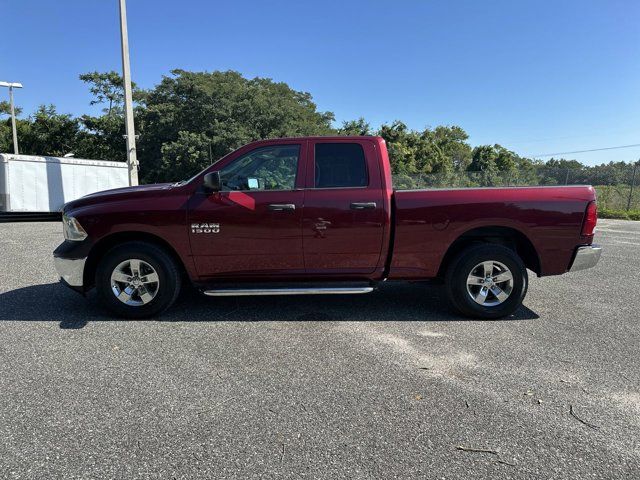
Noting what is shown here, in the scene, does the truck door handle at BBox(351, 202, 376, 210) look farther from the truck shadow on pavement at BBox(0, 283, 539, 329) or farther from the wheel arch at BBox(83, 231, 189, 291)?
the wheel arch at BBox(83, 231, 189, 291)

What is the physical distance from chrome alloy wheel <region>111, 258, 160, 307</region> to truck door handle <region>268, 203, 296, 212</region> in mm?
1404

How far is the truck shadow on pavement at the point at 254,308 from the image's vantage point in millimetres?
4852

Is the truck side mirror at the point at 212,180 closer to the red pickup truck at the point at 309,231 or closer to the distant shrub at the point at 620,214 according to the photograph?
the red pickup truck at the point at 309,231

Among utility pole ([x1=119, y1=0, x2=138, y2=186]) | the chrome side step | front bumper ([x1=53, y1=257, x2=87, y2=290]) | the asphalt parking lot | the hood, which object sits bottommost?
the asphalt parking lot

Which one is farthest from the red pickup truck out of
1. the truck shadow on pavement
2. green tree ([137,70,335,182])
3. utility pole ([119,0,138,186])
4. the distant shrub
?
green tree ([137,70,335,182])

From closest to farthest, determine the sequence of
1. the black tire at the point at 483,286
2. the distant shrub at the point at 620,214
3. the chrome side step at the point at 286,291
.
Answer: the chrome side step at the point at 286,291 → the black tire at the point at 483,286 → the distant shrub at the point at 620,214

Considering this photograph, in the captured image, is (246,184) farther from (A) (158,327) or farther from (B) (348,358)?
(B) (348,358)

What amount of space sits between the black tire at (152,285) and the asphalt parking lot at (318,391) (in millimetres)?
155

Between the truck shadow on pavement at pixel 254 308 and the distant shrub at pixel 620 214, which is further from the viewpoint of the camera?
the distant shrub at pixel 620 214

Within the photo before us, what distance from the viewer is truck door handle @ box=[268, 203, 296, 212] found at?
4.65 meters

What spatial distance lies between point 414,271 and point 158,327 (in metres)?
2.74

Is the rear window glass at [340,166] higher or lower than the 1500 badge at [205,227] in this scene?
higher

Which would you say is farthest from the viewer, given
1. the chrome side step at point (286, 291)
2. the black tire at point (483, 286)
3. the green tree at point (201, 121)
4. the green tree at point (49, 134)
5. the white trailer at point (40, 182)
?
the green tree at point (49, 134)

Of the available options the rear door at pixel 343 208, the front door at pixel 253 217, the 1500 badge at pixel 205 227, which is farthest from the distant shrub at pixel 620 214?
the 1500 badge at pixel 205 227
